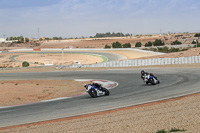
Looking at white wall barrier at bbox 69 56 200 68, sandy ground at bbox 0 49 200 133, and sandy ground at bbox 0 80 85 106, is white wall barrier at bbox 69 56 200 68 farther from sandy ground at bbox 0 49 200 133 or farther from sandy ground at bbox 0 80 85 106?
sandy ground at bbox 0 49 200 133

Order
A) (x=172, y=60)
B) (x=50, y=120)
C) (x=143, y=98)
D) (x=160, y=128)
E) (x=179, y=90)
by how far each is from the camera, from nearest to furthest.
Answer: (x=160, y=128) → (x=50, y=120) → (x=143, y=98) → (x=179, y=90) → (x=172, y=60)

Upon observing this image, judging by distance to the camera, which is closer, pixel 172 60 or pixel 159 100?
pixel 159 100

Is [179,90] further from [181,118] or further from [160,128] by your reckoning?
[160,128]

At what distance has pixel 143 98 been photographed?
18.4 m

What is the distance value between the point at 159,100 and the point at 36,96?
11.4m

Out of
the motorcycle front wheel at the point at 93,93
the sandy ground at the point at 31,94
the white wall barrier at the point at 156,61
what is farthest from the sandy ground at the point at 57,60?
the motorcycle front wheel at the point at 93,93

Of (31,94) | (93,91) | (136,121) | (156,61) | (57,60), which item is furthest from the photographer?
(57,60)

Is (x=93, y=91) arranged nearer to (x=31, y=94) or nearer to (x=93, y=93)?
(x=93, y=93)

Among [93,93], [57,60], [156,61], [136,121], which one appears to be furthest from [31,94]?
[57,60]

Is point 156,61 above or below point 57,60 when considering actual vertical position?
above

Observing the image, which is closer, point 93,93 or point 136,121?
point 136,121

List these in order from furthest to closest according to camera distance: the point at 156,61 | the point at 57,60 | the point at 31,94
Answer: the point at 57,60
the point at 156,61
the point at 31,94

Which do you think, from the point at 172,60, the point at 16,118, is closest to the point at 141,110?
the point at 16,118

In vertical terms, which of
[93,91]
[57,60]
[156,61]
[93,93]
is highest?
[156,61]
